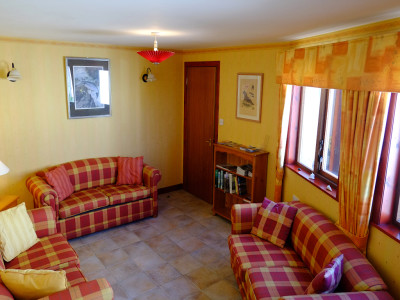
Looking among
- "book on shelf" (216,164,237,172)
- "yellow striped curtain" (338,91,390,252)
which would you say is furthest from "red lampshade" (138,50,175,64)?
"book on shelf" (216,164,237,172)

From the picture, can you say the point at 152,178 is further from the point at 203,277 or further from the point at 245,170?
the point at 203,277

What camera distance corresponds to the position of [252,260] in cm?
305

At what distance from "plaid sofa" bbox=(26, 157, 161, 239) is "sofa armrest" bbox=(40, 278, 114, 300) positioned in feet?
6.45

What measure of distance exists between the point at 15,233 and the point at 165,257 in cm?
160

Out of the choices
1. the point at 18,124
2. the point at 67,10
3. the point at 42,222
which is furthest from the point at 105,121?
the point at 67,10

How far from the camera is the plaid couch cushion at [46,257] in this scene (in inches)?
116

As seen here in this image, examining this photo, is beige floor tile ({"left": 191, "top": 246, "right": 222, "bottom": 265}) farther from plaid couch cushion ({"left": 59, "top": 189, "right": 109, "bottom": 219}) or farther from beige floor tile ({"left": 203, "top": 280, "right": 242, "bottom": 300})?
plaid couch cushion ({"left": 59, "top": 189, "right": 109, "bottom": 219})

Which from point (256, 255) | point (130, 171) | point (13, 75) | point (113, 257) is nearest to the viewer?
point (256, 255)

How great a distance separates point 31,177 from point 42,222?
1.29m

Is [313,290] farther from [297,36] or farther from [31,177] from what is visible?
[31,177]

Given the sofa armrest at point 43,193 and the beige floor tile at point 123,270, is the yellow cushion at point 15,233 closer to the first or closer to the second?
the sofa armrest at point 43,193

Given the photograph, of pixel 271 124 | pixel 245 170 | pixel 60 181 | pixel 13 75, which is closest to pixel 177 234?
pixel 245 170

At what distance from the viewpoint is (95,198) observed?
174 inches

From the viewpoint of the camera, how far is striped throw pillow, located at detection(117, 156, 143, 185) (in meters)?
4.91
